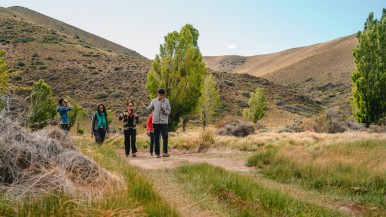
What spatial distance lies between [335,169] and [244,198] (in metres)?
3.96

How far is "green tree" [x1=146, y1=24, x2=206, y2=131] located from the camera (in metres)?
24.0

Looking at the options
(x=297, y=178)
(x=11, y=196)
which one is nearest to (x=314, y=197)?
(x=297, y=178)

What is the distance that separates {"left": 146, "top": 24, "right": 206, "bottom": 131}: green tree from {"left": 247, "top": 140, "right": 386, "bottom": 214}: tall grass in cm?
1335

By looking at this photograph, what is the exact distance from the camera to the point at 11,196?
11.9 feet

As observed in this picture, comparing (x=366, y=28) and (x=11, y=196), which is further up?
(x=366, y=28)

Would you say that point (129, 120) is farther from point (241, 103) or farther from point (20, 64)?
point (20, 64)

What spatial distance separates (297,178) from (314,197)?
1747 millimetres

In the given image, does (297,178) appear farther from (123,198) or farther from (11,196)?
(11,196)

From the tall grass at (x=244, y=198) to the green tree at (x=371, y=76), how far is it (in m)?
21.4

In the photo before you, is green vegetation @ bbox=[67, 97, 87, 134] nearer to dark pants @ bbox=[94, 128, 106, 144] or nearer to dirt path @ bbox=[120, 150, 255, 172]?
dark pants @ bbox=[94, 128, 106, 144]

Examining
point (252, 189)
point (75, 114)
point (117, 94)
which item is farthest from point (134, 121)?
point (117, 94)

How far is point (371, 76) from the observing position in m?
25.1

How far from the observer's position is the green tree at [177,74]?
78.6 ft

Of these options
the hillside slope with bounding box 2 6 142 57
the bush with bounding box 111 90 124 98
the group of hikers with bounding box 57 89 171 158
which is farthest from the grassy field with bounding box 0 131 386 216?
the hillside slope with bounding box 2 6 142 57
